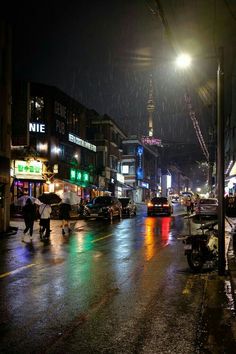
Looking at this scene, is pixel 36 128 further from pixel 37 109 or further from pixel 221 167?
pixel 221 167

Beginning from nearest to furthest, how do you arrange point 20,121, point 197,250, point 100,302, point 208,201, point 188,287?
point 100,302, point 188,287, point 197,250, point 20,121, point 208,201

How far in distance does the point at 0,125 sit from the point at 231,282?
15777 millimetres

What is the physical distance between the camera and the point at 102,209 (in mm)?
31688

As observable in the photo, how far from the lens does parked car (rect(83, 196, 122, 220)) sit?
104 ft

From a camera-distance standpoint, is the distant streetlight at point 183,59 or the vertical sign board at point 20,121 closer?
the distant streetlight at point 183,59

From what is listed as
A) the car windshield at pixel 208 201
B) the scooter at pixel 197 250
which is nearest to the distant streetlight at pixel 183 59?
the scooter at pixel 197 250

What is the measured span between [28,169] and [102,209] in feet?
25.2

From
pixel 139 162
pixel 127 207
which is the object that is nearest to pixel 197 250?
pixel 127 207

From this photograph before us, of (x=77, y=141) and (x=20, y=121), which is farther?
(x=77, y=141)

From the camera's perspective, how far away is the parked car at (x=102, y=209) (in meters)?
31.7

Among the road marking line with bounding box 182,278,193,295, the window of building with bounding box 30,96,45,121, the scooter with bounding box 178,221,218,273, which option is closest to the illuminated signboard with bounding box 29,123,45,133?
the window of building with bounding box 30,96,45,121

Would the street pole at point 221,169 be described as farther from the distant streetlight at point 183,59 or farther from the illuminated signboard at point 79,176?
the illuminated signboard at point 79,176

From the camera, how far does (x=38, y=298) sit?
307 inches

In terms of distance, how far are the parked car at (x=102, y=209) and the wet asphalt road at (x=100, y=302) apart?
17.3 m
